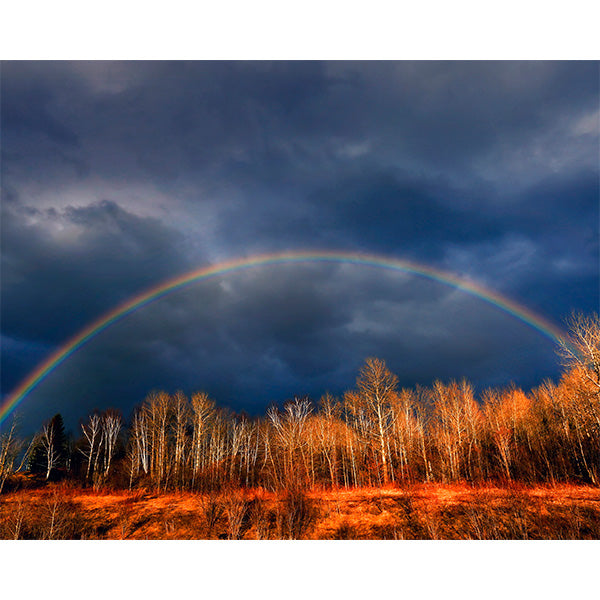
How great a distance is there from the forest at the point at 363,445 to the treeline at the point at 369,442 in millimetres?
197

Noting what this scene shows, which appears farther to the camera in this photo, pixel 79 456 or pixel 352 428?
pixel 79 456

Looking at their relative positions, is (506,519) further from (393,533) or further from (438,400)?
(438,400)

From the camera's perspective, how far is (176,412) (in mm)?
53094

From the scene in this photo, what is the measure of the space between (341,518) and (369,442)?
79.4 ft

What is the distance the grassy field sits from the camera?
Result: 1773cm

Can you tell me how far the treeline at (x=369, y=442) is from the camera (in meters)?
35.5

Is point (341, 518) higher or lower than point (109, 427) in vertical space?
lower

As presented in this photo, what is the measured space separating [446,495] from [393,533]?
28.0ft

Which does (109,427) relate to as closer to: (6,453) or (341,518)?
(6,453)

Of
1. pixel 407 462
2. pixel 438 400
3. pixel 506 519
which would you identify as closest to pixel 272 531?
pixel 506 519

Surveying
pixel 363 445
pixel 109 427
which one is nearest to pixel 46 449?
pixel 109 427

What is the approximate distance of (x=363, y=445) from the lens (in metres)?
51.1

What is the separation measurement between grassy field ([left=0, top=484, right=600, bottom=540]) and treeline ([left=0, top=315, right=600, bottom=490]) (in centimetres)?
649

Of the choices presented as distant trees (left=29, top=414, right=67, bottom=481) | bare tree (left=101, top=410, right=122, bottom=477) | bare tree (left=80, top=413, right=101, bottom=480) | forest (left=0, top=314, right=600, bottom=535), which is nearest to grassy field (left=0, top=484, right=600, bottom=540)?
forest (left=0, top=314, right=600, bottom=535)
